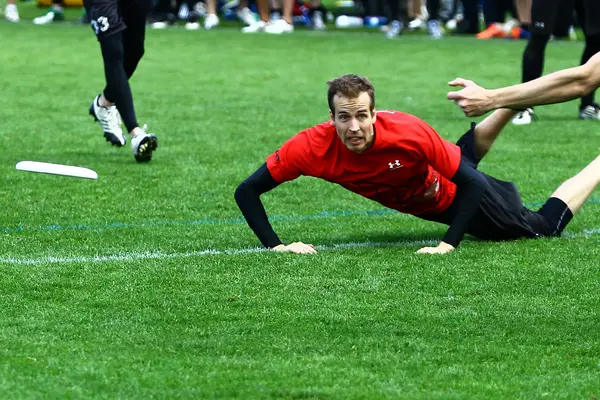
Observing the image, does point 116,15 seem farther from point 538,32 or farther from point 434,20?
point 434,20

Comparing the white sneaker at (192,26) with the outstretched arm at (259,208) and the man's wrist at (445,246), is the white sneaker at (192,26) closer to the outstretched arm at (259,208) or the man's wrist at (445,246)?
the outstretched arm at (259,208)

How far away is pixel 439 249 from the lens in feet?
19.2

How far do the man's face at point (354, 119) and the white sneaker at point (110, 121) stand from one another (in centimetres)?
356

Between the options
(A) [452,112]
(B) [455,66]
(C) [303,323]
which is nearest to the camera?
(C) [303,323]

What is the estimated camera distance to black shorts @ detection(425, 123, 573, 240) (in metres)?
6.20

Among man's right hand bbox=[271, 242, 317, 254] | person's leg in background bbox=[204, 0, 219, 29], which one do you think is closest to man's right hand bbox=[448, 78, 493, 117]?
man's right hand bbox=[271, 242, 317, 254]

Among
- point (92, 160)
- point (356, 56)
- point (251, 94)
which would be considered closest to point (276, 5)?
point (356, 56)

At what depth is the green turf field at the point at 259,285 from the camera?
158 inches

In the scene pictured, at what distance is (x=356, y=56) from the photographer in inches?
660

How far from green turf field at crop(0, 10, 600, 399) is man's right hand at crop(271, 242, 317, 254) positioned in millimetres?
107

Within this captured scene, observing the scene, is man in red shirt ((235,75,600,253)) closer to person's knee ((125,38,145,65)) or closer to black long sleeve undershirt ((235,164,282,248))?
black long sleeve undershirt ((235,164,282,248))

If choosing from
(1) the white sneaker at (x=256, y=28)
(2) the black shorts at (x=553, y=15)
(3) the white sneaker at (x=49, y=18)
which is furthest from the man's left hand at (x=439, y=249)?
(3) the white sneaker at (x=49, y=18)

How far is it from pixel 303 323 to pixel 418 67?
1125cm

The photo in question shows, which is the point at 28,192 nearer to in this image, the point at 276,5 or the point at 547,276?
the point at 547,276
